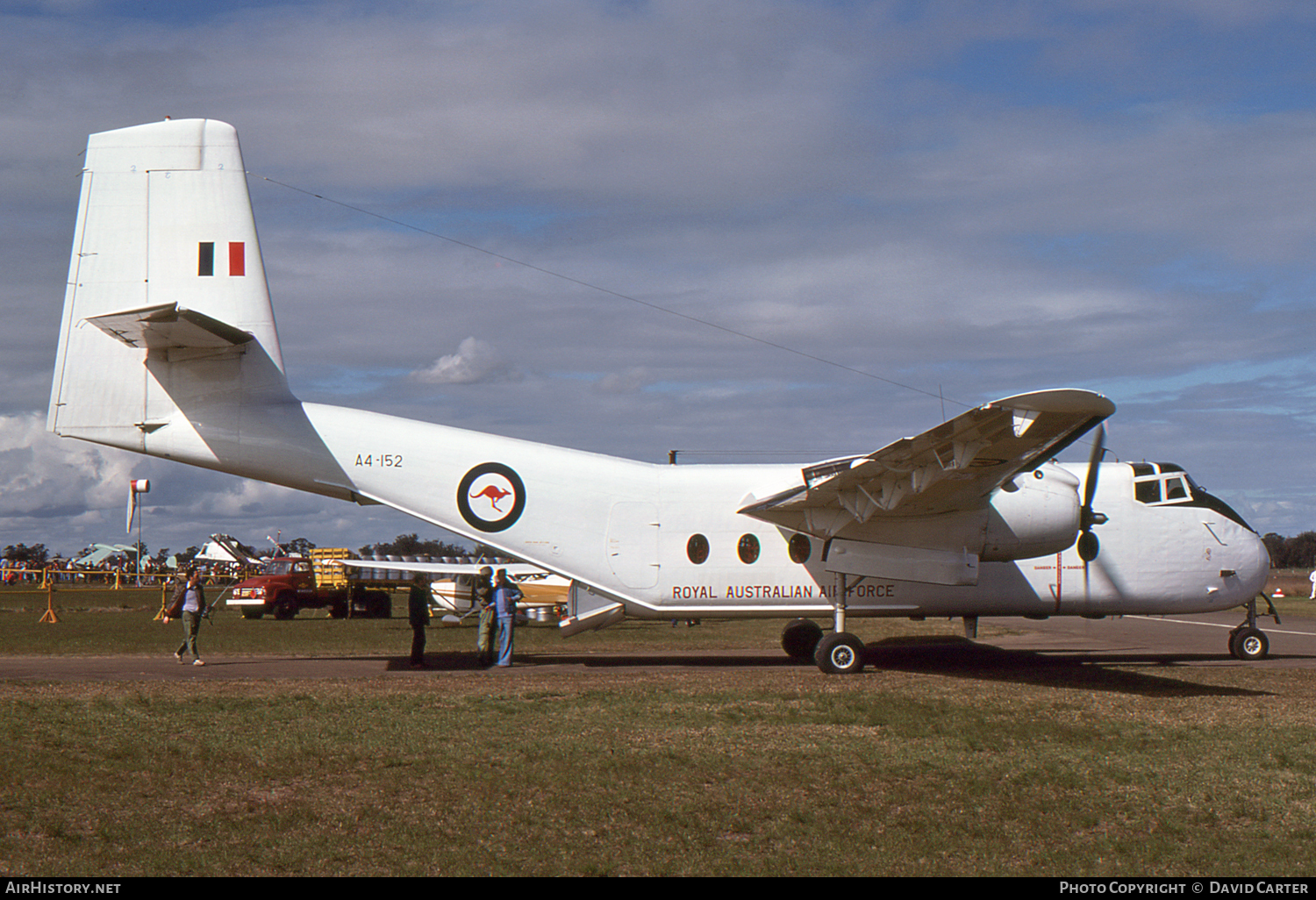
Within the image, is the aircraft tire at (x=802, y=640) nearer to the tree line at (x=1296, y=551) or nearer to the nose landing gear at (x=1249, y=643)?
the nose landing gear at (x=1249, y=643)

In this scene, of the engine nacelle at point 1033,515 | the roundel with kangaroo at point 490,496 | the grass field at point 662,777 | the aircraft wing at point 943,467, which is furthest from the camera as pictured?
the roundel with kangaroo at point 490,496

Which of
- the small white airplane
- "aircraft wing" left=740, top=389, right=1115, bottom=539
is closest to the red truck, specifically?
the small white airplane

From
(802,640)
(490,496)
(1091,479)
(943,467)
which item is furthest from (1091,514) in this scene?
(490,496)

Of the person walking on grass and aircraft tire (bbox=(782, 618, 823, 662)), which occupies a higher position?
the person walking on grass

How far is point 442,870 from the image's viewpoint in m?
6.48

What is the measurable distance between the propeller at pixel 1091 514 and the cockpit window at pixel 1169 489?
770 millimetres

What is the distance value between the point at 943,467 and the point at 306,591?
102ft

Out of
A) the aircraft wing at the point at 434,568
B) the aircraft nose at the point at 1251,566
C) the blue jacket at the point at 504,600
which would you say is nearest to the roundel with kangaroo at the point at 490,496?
the blue jacket at the point at 504,600

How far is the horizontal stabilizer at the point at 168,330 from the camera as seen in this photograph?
12859 mm

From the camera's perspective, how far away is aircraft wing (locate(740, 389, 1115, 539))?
11.7 m

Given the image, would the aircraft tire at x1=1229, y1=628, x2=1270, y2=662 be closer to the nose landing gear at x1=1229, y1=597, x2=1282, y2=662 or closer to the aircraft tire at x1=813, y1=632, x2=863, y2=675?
the nose landing gear at x1=1229, y1=597, x2=1282, y2=662

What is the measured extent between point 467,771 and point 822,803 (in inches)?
127

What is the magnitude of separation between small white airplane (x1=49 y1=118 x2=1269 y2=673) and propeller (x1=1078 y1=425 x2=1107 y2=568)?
49 mm
